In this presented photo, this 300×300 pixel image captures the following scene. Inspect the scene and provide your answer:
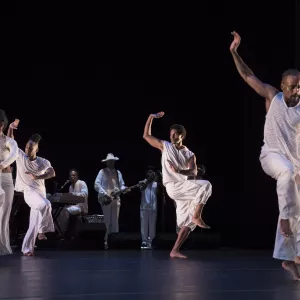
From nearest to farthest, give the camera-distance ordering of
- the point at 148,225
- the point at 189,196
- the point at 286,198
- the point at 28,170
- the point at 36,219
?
the point at 286,198
the point at 189,196
the point at 36,219
the point at 28,170
the point at 148,225

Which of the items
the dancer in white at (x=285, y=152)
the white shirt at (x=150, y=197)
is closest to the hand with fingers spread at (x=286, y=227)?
the dancer in white at (x=285, y=152)

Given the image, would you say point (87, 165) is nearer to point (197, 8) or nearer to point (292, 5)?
point (197, 8)

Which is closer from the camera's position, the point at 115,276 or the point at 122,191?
the point at 115,276

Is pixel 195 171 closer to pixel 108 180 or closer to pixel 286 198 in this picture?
pixel 286 198

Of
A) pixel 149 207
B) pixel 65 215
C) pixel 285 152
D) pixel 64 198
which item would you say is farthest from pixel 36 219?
pixel 285 152

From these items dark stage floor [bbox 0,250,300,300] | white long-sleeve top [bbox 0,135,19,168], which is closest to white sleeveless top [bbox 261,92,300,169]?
dark stage floor [bbox 0,250,300,300]

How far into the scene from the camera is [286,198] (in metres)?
4.79

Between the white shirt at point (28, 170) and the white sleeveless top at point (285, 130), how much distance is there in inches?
172

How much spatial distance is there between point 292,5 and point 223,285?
6863 mm

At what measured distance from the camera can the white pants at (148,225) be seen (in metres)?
11.3

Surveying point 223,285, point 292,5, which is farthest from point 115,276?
point 292,5

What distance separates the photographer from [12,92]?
→ 13430 mm

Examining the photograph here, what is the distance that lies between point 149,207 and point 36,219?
336 cm

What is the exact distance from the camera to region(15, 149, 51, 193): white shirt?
8.69 meters
